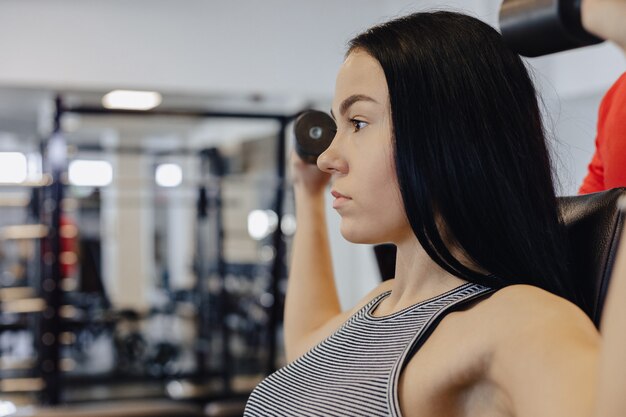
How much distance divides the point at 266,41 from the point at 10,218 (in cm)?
790

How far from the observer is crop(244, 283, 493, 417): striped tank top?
2.73ft

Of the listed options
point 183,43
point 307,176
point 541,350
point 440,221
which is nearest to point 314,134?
point 307,176

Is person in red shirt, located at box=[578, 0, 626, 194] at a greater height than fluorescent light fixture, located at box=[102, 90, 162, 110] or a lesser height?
lesser

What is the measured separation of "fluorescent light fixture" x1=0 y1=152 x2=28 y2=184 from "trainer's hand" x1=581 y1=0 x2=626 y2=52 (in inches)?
399

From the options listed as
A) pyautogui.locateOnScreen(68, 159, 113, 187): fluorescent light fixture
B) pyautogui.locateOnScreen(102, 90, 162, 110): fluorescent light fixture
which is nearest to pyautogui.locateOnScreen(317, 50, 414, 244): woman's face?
pyautogui.locateOnScreen(102, 90, 162, 110): fluorescent light fixture

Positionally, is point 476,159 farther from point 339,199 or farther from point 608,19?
point 608,19

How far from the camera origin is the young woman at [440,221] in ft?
2.55

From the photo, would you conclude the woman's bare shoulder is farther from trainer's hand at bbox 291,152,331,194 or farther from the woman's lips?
trainer's hand at bbox 291,152,331,194

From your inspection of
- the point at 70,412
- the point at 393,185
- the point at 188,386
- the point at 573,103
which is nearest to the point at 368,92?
the point at 393,185

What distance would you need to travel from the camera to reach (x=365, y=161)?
36.5 inches

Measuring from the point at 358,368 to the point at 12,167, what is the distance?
1069cm

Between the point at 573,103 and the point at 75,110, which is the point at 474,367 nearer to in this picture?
the point at 573,103

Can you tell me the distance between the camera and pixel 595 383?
→ 607 mm

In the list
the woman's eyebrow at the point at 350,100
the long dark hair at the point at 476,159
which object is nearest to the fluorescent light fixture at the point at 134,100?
the woman's eyebrow at the point at 350,100
